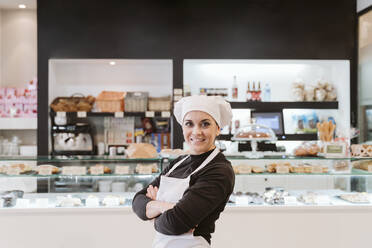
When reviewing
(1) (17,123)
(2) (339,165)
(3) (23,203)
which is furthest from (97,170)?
(1) (17,123)

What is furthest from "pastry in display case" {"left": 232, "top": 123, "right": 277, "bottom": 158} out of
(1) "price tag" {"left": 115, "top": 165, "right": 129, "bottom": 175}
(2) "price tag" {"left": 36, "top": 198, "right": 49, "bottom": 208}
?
(2) "price tag" {"left": 36, "top": 198, "right": 49, "bottom": 208}

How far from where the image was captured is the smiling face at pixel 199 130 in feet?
4.83

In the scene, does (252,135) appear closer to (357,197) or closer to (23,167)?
(357,197)

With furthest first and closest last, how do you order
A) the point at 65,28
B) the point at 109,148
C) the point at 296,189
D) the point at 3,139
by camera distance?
the point at 3,139, the point at 109,148, the point at 65,28, the point at 296,189

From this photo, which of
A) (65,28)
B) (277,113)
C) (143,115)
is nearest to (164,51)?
(143,115)

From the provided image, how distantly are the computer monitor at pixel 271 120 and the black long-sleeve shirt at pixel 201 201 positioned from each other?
3.55m

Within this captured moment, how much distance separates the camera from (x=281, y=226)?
8.92 ft

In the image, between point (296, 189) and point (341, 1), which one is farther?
point (341, 1)

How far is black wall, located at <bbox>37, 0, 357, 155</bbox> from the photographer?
15.0ft

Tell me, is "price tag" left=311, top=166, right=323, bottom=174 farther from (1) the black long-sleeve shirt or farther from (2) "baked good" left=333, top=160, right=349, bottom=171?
(1) the black long-sleeve shirt

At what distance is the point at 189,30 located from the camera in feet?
15.1

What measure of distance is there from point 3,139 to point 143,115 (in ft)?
7.38

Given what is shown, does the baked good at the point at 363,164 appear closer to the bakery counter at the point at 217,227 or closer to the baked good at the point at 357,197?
the baked good at the point at 357,197

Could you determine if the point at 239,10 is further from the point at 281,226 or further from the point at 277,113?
the point at 281,226
